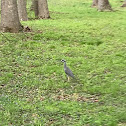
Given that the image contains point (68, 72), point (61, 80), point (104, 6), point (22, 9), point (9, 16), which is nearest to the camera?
point (68, 72)

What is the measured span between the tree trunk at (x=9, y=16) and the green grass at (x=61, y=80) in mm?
670

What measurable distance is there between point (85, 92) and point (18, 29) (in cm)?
751

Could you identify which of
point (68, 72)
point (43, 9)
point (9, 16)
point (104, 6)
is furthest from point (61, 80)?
point (104, 6)

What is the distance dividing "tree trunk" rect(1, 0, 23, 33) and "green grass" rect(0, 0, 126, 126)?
0.67 meters

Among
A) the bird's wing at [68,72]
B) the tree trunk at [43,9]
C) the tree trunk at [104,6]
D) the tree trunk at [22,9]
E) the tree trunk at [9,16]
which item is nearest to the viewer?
the bird's wing at [68,72]

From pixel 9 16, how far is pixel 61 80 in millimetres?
6514

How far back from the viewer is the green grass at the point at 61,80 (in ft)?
21.7

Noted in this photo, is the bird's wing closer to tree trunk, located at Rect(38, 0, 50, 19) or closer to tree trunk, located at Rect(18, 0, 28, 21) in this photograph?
tree trunk, located at Rect(18, 0, 28, 21)

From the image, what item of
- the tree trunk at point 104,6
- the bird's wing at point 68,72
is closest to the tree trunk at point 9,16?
the bird's wing at point 68,72

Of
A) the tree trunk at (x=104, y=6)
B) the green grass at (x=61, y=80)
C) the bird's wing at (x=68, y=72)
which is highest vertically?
the bird's wing at (x=68, y=72)

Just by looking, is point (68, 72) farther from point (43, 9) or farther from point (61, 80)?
point (43, 9)

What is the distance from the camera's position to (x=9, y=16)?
1454 centimetres

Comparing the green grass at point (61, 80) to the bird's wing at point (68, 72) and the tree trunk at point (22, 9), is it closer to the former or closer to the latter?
the bird's wing at point (68, 72)

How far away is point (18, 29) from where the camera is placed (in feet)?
48.8
